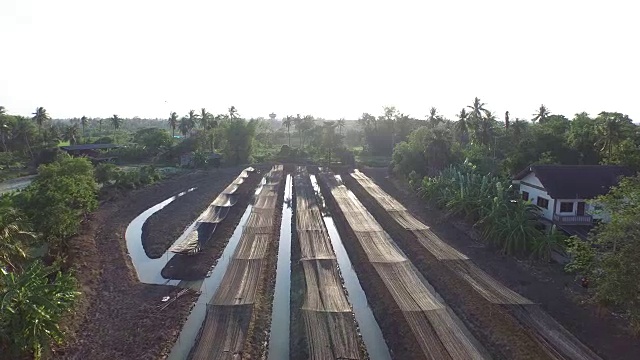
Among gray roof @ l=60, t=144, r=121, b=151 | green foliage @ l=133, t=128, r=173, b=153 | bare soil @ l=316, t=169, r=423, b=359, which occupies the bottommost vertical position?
bare soil @ l=316, t=169, r=423, b=359

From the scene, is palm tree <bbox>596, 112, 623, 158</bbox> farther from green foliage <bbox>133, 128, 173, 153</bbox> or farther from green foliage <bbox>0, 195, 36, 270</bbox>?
green foliage <bbox>133, 128, 173, 153</bbox>

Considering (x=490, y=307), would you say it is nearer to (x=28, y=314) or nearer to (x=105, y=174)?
(x=28, y=314)

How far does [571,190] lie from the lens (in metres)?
31.8

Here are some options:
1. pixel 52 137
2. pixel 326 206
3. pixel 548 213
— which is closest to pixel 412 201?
pixel 326 206

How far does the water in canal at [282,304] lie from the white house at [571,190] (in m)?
20.0

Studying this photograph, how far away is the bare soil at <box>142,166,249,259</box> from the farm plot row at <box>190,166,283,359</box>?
653 centimetres

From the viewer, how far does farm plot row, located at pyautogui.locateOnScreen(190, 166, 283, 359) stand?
727 inches

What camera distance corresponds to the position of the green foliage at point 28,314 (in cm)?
1598

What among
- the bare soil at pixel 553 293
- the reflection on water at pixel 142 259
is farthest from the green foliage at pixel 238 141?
the bare soil at pixel 553 293

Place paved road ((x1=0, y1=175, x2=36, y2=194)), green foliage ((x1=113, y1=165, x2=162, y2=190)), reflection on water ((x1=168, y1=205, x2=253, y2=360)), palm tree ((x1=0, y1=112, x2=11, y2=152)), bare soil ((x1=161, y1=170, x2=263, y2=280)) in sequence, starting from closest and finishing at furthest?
reflection on water ((x1=168, y1=205, x2=253, y2=360))
bare soil ((x1=161, y1=170, x2=263, y2=280))
green foliage ((x1=113, y1=165, x2=162, y2=190))
paved road ((x1=0, y1=175, x2=36, y2=194))
palm tree ((x1=0, y1=112, x2=11, y2=152))

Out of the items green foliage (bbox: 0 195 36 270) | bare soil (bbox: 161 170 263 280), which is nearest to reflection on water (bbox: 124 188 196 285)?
bare soil (bbox: 161 170 263 280)

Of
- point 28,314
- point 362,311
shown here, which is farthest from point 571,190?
point 28,314

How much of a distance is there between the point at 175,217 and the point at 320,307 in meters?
24.0

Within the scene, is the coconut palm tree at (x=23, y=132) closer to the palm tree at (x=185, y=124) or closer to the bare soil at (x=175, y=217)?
the palm tree at (x=185, y=124)
